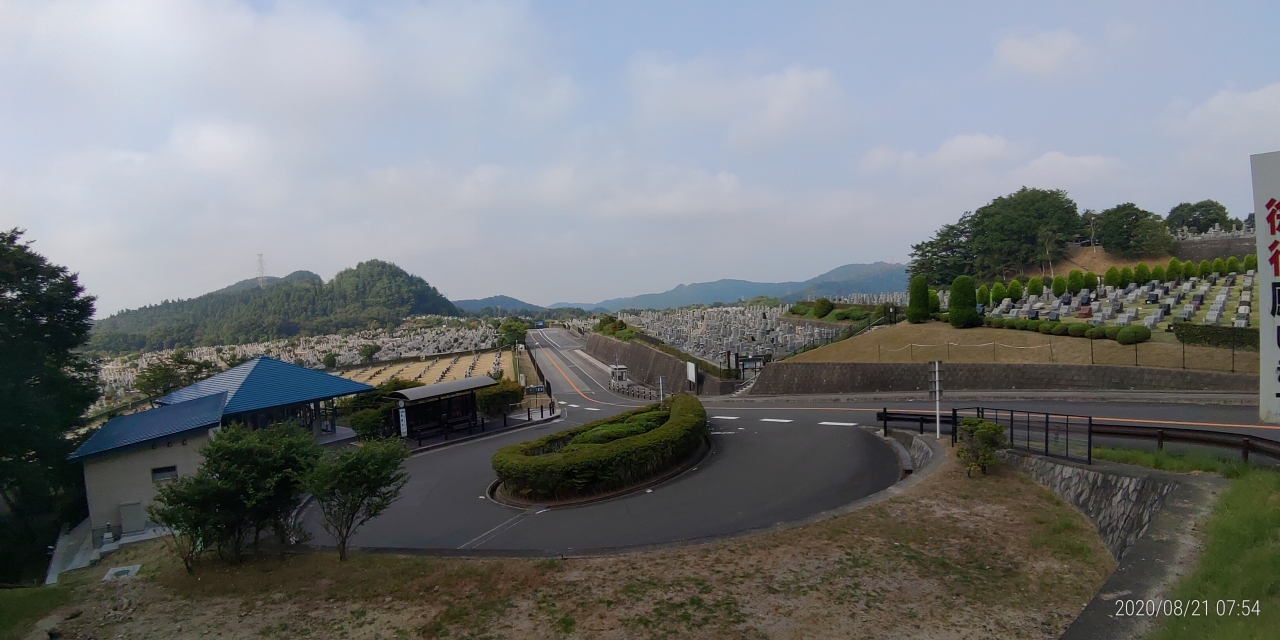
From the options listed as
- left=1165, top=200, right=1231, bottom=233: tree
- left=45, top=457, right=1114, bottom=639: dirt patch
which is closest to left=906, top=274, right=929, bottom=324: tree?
left=45, top=457, right=1114, bottom=639: dirt patch

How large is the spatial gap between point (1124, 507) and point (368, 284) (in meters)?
192

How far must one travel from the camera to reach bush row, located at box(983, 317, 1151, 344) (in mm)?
19172

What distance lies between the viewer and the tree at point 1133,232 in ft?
178

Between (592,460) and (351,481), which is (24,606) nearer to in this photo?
(351,481)

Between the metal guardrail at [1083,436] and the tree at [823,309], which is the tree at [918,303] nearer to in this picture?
the tree at [823,309]

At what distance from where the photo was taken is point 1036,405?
57.0 ft

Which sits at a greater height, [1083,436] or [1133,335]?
[1133,335]

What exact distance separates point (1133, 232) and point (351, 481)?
72816mm

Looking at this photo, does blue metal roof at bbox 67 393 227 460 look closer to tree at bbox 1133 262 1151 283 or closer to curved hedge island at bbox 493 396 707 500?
curved hedge island at bbox 493 396 707 500

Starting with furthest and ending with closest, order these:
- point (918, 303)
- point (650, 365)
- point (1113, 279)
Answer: point (650, 365) < point (1113, 279) < point (918, 303)

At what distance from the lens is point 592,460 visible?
12273 millimetres

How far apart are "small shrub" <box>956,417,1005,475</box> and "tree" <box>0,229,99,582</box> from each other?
20.7m

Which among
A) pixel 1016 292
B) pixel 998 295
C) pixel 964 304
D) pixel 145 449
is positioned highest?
pixel 1016 292

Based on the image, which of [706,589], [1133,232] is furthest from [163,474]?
[1133,232]
